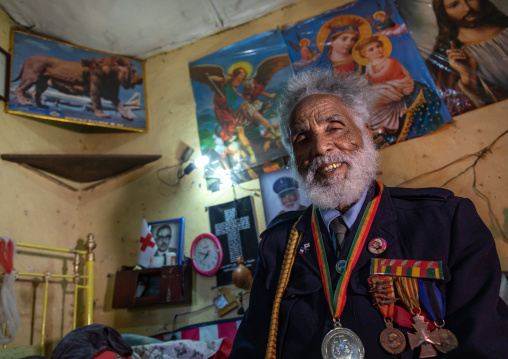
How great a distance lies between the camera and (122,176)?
3.65m

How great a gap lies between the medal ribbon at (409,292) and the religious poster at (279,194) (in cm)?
169

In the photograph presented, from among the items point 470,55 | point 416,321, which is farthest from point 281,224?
point 470,55

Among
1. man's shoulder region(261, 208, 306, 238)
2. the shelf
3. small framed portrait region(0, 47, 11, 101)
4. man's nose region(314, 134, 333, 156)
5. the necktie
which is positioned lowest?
the necktie

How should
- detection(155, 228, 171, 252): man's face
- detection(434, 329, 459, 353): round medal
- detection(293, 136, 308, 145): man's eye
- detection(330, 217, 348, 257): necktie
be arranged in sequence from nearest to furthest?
1. detection(434, 329, 459, 353): round medal
2. detection(330, 217, 348, 257): necktie
3. detection(293, 136, 308, 145): man's eye
4. detection(155, 228, 171, 252): man's face

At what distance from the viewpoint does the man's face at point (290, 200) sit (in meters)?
2.86

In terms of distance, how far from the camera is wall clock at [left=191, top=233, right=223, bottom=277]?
9.59ft

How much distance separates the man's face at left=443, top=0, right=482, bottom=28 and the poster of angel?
4.30 ft

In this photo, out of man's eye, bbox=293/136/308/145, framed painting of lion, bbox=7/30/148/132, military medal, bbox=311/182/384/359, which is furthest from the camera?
framed painting of lion, bbox=7/30/148/132

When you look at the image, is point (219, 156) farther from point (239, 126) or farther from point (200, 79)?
point (200, 79)

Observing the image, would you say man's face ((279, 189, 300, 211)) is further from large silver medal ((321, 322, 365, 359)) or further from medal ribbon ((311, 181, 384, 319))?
large silver medal ((321, 322, 365, 359))

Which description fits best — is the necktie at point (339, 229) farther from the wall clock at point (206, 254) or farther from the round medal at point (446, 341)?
the wall clock at point (206, 254)

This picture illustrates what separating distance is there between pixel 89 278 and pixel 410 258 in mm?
2791

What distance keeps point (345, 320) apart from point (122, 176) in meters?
2.98

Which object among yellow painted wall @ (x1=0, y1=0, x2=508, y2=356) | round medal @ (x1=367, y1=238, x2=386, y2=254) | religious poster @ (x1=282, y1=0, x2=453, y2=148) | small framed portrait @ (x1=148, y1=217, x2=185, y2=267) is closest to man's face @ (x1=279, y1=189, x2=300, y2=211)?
yellow painted wall @ (x1=0, y1=0, x2=508, y2=356)
